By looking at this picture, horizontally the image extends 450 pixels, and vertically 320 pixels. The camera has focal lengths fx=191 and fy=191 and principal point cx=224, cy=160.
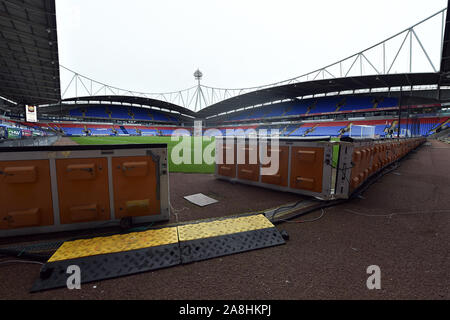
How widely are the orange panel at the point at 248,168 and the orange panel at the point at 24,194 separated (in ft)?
12.2

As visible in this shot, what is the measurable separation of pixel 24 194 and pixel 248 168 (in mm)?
3973

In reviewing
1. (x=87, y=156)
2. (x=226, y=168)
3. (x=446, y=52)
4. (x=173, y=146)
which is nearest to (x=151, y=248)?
(x=87, y=156)

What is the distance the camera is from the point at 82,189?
95.3 inches

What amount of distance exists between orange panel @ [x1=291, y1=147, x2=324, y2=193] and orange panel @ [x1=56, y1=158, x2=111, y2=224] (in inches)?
134

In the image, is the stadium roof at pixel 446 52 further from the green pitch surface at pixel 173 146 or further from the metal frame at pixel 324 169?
the green pitch surface at pixel 173 146

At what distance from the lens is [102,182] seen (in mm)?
2469

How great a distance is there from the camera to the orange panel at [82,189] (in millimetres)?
2342

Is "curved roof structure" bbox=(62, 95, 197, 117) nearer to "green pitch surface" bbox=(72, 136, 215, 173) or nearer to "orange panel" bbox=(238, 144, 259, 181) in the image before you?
"green pitch surface" bbox=(72, 136, 215, 173)

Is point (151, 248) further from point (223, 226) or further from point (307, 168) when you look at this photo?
point (307, 168)

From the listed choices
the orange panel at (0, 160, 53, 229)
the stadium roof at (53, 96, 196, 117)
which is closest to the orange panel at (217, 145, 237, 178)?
the orange panel at (0, 160, 53, 229)

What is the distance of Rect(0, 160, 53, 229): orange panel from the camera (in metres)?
2.18

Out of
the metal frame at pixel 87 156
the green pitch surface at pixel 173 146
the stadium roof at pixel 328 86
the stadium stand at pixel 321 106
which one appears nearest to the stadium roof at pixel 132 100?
the stadium roof at pixel 328 86
